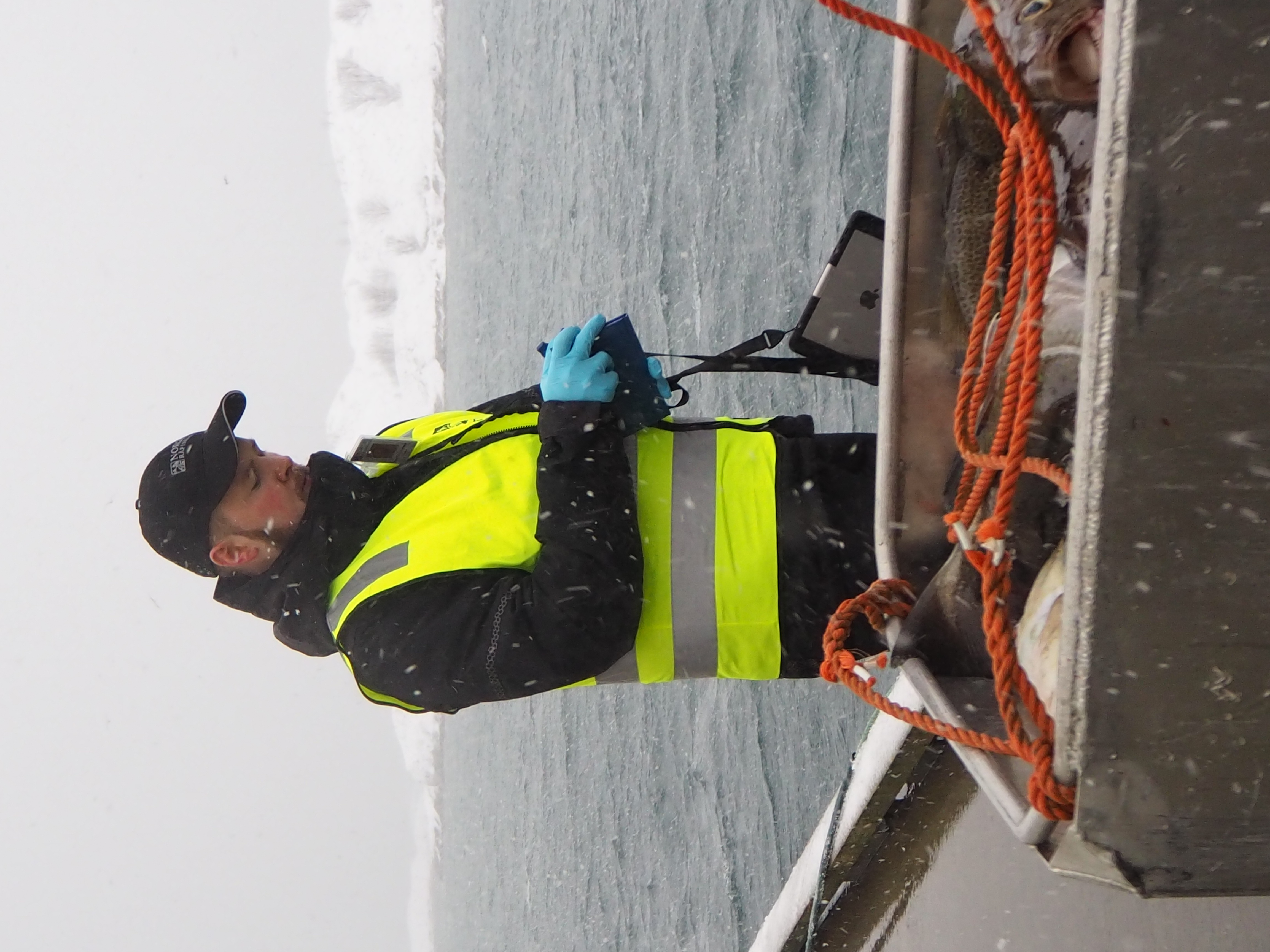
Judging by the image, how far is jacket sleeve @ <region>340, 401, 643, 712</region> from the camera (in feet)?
5.58

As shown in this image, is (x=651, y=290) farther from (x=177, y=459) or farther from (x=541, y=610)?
(x=541, y=610)

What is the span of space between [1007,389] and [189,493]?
5.16ft

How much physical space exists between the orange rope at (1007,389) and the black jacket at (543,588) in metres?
0.62

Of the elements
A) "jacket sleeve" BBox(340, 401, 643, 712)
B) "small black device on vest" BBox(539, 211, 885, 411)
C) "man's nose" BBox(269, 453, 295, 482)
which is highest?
"small black device on vest" BBox(539, 211, 885, 411)

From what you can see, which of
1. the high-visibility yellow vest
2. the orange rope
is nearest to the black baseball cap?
the high-visibility yellow vest

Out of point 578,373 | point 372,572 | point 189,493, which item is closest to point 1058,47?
point 578,373

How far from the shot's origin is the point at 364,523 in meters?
1.98

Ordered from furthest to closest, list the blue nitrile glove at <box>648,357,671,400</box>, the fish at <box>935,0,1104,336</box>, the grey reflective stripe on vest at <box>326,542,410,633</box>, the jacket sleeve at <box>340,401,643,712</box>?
the blue nitrile glove at <box>648,357,671,400</box>
the grey reflective stripe on vest at <box>326,542,410,633</box>
the jacket sleeve at <box>340,401,643,712</box>
the fish at <box>935,0,1104,336</box>

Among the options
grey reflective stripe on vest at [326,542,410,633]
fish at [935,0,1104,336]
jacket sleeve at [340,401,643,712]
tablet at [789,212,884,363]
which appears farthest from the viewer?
tablet at [789,212,884,363]

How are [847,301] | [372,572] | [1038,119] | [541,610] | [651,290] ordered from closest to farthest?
[1038,119] < [541,610] < [372,572] < [847,301] < [651,290]

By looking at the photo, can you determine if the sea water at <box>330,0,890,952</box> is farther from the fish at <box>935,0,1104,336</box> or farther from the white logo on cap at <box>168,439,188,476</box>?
the white logo on cap at <box>168,439,188,476</box>

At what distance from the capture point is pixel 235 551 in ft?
6.53

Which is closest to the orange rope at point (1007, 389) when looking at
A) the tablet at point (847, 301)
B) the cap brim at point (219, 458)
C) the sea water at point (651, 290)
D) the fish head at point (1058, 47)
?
the fish head at point (1058, 47)

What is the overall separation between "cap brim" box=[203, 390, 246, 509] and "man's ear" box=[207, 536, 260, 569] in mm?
75
